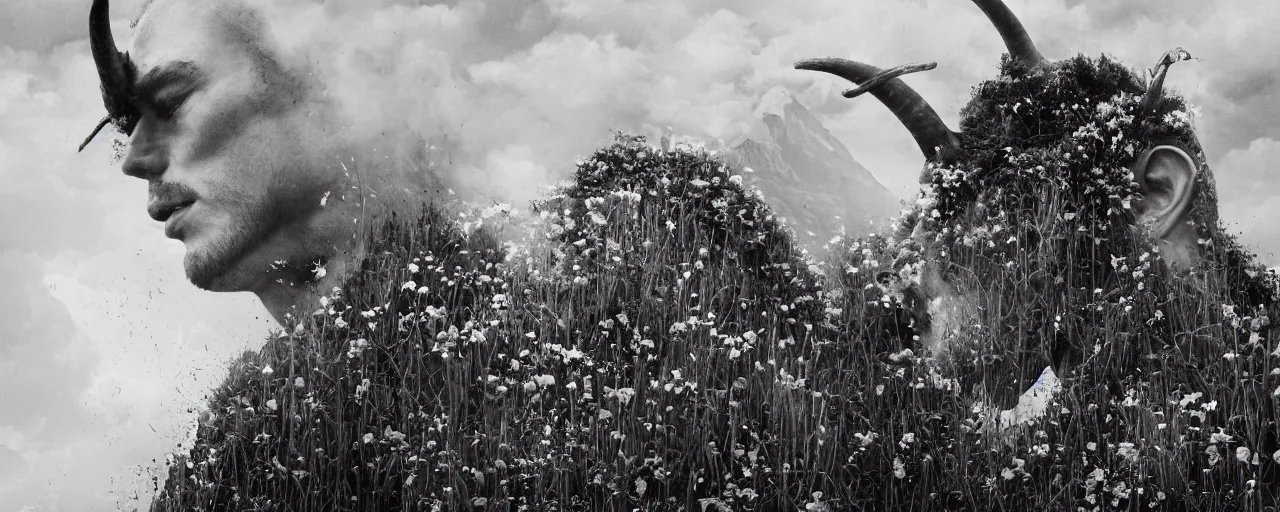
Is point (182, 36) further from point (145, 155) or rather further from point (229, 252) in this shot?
point (229, 252)

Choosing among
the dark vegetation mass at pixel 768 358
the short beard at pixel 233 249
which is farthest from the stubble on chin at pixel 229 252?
the dark vegetation mass at pixel 768 358

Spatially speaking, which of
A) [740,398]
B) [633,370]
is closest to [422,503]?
[633,370]

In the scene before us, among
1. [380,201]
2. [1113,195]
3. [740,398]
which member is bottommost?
[740,398]

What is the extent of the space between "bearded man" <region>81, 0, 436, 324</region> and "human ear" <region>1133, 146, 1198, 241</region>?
543 centimetres

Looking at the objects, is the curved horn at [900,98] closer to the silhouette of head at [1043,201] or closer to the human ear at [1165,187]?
the silhouette of head at [1043,201]

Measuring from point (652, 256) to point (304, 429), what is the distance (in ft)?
8.12

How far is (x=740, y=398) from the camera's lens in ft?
18.7

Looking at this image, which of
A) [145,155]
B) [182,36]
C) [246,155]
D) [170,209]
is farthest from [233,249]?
[182,36]

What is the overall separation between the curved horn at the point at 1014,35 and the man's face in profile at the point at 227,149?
5.36 m

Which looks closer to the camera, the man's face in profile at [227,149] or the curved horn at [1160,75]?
the curved horn at [1160,75]

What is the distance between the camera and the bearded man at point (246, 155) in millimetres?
6914

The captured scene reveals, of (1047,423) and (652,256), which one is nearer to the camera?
(1047,423)

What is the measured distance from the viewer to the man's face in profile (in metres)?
7.06

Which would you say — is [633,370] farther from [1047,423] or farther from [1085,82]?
[1085,82]
